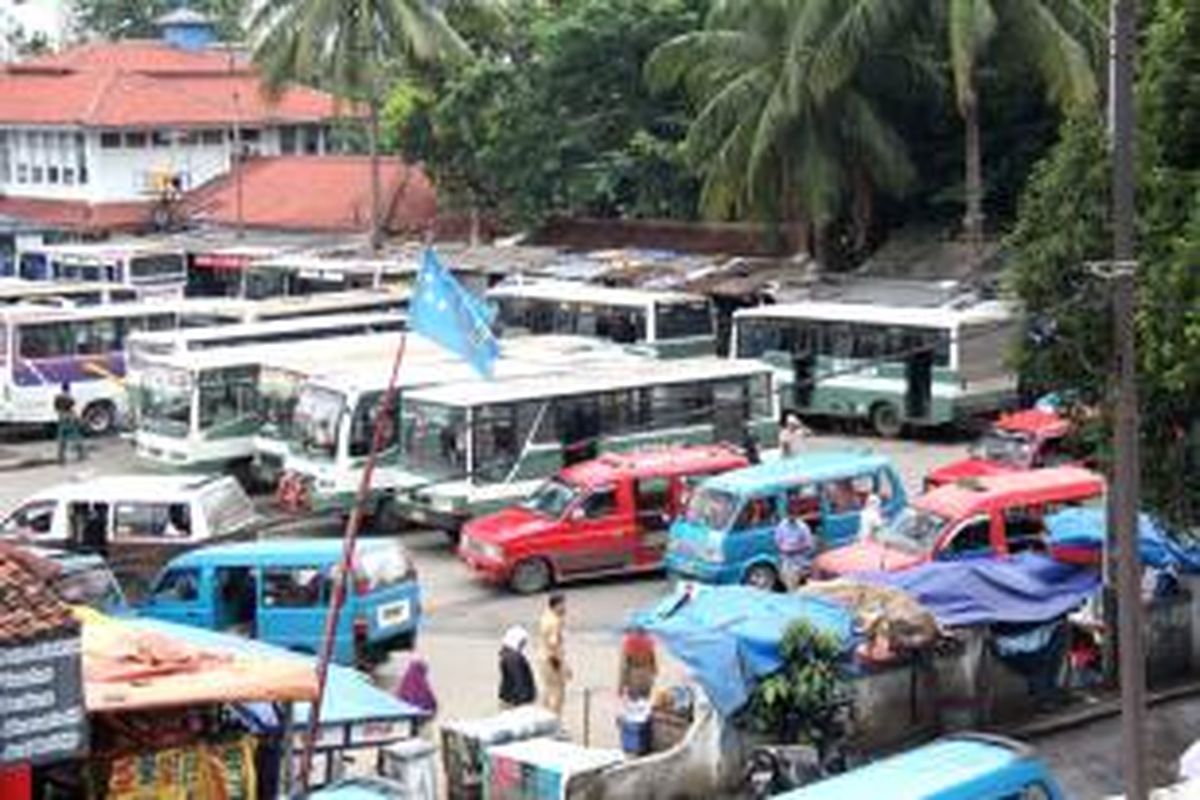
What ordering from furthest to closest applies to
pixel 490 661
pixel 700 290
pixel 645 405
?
1. pixel 700 290
2. pixel 645 405
3. pixel 490 661

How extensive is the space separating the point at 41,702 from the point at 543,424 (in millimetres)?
17345

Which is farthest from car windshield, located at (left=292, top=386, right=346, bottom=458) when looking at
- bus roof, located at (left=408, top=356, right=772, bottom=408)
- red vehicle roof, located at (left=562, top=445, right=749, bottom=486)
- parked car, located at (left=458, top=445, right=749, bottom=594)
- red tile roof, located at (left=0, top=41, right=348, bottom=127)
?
red tile roof, located at (left=0, top=41, right=348, bottom=127)

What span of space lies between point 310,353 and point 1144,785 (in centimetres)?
2354

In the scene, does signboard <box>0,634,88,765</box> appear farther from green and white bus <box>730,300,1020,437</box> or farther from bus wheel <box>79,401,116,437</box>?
bus wheel <box>79,401,116,437</box>

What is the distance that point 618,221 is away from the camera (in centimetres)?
5275

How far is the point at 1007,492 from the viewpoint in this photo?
2528 centimetres

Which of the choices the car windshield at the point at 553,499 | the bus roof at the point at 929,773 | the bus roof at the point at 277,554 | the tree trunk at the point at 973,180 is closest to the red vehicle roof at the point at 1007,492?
the car windshield at the point at 553,499

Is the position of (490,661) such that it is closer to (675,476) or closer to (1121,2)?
(675,476)

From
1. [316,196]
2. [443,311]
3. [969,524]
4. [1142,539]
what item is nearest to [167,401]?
[969,524]

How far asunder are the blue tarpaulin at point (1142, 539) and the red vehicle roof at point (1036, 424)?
7.29 m

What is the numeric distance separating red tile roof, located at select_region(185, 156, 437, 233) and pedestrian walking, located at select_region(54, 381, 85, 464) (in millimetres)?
18753

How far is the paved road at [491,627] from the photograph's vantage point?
2278 centimetres

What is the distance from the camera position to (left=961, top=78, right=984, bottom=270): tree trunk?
138 feet

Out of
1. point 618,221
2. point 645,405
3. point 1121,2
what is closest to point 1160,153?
point 1121,2
